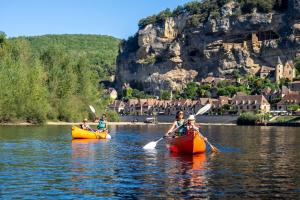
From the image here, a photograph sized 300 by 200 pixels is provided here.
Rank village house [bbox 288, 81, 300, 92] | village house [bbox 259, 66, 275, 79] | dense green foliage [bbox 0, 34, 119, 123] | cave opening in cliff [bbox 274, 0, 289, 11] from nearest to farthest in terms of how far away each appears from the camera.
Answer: dense green foliage [bbox 0, 34, 119, 123]
village house [bbox 288, 81, 300, 92]
village house [bbox 259, 66, 275, 79]
cave opening in cliff [bbox 274, 0, 289, 11]

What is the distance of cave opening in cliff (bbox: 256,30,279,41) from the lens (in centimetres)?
19700

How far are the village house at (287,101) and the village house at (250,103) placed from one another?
13.4ft

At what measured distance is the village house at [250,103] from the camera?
6078 inches

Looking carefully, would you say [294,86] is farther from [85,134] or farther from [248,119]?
[85,134]

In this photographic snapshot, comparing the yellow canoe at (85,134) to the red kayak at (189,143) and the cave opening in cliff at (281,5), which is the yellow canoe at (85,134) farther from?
the cave opening in cliff at (281,5)

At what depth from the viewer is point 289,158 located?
106 ft

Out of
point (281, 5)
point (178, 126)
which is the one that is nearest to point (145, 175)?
point (178, 126)

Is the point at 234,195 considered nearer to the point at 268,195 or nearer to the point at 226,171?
the point at 268,195

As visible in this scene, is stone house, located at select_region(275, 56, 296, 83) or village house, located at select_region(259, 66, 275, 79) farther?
village house, located at select_region(259, 66, 275, 79)

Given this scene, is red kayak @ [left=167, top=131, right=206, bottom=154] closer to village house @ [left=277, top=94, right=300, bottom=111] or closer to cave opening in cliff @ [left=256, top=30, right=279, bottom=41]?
village house @ [left=277, top=94, right=300, bottom=111]

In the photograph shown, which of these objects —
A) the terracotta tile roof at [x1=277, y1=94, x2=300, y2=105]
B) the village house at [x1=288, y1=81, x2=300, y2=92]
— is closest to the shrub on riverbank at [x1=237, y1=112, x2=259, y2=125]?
the terracotta tile roof at [x1=277, y1=94, x2=300, y2=105]

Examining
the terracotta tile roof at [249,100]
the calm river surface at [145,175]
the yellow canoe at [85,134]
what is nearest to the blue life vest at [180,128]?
the calm river surface at [145,175]

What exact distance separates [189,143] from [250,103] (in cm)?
12720

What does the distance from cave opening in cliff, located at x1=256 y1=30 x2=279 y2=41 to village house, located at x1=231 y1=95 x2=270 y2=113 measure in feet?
141
